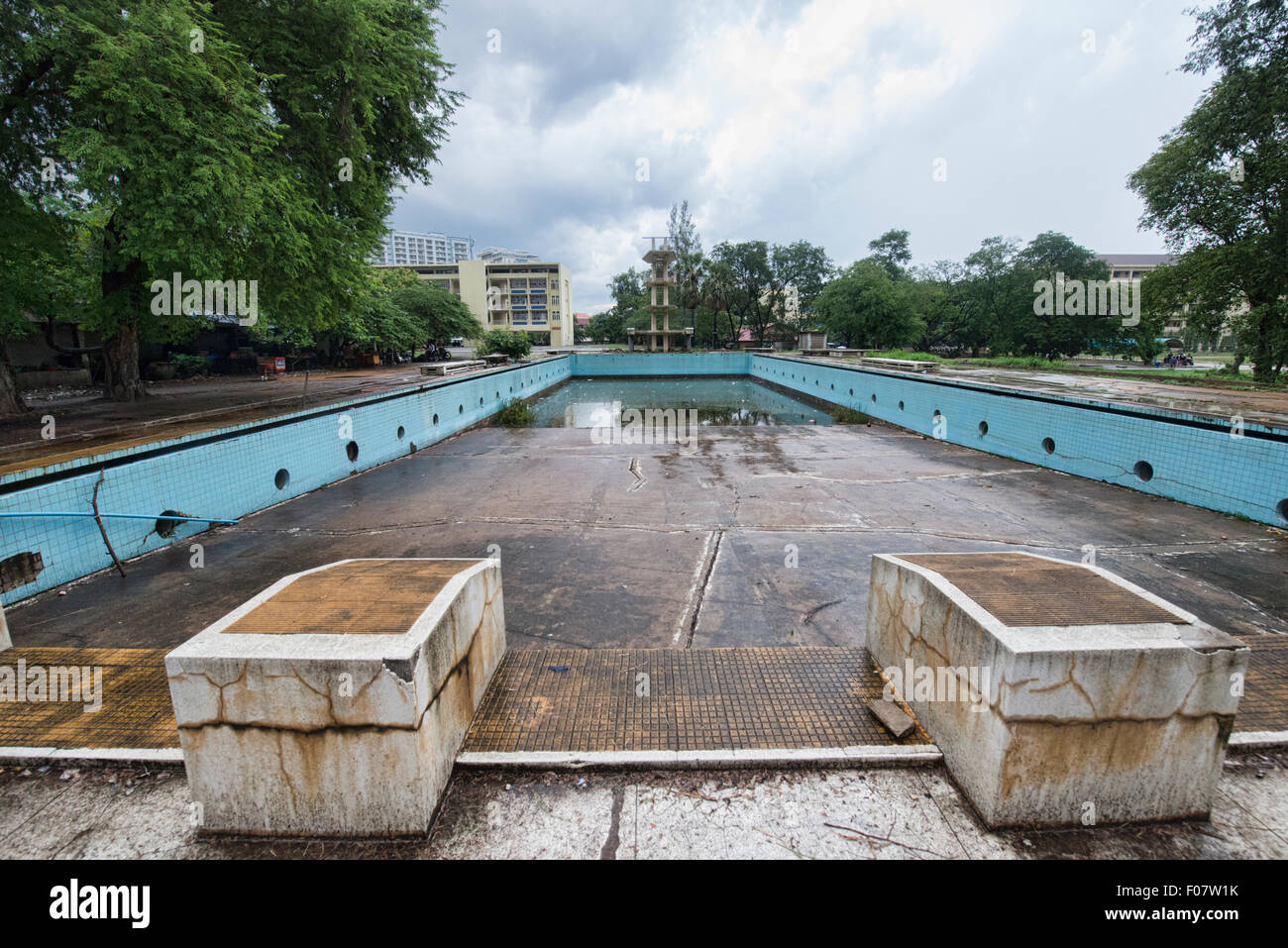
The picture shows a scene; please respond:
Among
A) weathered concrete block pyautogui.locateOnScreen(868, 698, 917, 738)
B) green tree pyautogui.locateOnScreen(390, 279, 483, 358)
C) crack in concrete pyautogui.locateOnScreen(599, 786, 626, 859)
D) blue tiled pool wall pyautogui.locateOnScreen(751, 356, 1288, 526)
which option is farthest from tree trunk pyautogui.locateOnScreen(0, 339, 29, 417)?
green tree pyautogui.locateOnScreen(390, 279, 483, 358)

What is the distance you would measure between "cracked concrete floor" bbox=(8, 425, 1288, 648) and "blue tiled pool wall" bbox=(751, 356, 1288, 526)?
301 millimetres

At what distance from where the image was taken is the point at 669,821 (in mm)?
2518

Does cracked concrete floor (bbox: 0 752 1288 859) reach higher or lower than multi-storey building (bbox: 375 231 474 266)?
lower

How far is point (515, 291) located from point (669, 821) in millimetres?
92703

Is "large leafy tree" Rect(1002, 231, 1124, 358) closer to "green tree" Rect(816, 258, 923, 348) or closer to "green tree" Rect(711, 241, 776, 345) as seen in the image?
"green tree" Rect(816, 258, 923, 348)

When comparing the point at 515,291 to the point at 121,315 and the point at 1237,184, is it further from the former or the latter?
the point at 1237,184

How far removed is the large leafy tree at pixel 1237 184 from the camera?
18.4 meters

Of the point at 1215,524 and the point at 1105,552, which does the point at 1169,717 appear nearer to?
the point at 1105,552

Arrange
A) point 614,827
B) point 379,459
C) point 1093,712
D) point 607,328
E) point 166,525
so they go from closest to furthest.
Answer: point 1093,712 → point 614,827 → point 166,525 → point 379,459 → point 607,328

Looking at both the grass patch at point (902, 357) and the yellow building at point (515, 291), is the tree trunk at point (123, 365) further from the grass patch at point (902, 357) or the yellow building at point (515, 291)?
the yellow building at point (515, 291)

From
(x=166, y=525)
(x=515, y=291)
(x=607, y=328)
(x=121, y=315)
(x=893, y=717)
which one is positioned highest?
(x=515, y=291)

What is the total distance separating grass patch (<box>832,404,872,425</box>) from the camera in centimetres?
1661

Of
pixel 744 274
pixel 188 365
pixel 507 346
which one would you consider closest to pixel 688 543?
pixel 188 365
